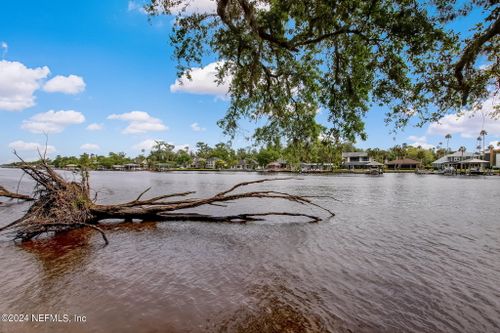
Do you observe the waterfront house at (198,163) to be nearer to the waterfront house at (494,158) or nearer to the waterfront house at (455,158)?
the waterfront house at (455,158)

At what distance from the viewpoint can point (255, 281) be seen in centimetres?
659

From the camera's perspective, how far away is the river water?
4895 mm

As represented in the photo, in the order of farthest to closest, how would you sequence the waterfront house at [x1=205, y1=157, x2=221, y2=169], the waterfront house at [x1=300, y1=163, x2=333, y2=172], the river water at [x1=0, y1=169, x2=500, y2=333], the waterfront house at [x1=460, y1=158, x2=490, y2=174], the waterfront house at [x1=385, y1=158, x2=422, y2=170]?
the waterfront house at [x1=205, y1=157, x2=221, y2=169] → the waterfront house at [x1=385, y1=158, x2=422, y2=170] → the waterfront house at [x1=300, y1=163, x2=333, y2=172] → the waterfront house at [x1=460, y1=158, x2=490, y2=174] → the river water at [x1=0, y1=169, x2=500, y2=333]

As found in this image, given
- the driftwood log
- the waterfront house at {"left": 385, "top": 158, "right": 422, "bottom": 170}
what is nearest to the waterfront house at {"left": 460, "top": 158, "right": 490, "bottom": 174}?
the waterfront house at {"left": 385, "top": 158, "right": 422, "bottom": 170}

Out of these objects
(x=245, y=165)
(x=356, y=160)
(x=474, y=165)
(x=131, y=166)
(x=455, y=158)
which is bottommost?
(x=131, y=166)

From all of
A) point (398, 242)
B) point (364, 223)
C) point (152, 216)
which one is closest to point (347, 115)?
point (398, 242)

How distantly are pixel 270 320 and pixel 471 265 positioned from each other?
6793 mm

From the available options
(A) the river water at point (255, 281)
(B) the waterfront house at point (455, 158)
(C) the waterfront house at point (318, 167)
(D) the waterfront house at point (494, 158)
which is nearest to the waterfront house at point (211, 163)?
(C) the waterfront house at point (318, 167)

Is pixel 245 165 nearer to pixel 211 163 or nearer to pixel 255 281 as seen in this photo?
pixel 211 163

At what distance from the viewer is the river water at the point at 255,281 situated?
4895 mm

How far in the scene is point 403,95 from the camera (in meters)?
7.88

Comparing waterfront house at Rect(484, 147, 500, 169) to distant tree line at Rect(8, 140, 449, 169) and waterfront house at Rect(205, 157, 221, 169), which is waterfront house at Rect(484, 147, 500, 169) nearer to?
distant tree line at Rect(8, 140, 449, 169)

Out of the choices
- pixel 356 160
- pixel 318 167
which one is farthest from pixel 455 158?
pixel 318 167

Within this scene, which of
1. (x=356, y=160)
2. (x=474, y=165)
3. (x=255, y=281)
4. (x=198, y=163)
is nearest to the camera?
(x=255, y=281)
